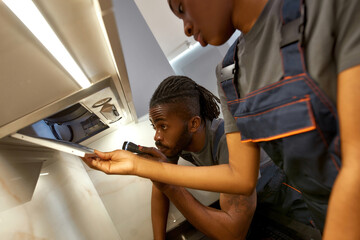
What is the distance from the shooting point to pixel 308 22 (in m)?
0.40

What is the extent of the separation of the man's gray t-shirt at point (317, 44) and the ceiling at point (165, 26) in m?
1.43

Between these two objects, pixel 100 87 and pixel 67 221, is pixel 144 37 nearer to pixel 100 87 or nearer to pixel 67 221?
pixel 100 87

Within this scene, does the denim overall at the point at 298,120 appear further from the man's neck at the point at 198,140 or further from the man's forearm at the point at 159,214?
the man's forearm at the point at 159,214

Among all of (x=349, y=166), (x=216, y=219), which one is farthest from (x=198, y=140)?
(x=349, y=166)

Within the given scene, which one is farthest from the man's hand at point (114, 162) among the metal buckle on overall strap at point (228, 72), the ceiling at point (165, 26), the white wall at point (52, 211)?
the ceiling at point (165, 26)

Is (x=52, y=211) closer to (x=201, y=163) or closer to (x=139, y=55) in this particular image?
(x=201, y=163)

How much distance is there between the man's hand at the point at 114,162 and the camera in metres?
0.78

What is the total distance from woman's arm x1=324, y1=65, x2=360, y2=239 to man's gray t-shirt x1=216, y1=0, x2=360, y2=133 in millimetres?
36

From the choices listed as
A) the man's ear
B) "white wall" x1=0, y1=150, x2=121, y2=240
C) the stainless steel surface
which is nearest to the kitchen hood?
the stainless steel surface

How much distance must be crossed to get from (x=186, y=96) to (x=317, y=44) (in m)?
0.95

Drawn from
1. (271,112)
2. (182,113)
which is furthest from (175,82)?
(271,112)

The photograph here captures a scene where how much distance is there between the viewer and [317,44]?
38 centimetres

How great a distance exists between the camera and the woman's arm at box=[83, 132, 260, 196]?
26.6 inches

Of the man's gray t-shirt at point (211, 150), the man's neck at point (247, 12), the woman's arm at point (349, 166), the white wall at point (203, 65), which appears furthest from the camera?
the white wall at point (203, 65)
